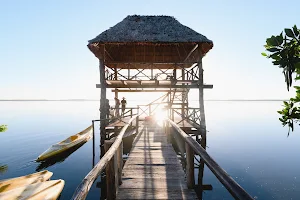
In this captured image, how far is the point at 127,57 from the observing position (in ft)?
47.3

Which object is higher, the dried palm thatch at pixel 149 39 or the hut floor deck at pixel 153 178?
the dried palm thatch at pixel 149 39

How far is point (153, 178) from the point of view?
14.0ft

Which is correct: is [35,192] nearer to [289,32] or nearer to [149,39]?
[289,32]

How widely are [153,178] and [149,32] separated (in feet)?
30.4

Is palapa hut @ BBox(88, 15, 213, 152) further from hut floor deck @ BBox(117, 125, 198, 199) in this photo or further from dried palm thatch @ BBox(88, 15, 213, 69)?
hut floor deck @ BBox(117, 125, 198, 199)

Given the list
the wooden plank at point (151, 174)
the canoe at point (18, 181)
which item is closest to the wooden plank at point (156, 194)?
the wooden plank at point (151, 174)

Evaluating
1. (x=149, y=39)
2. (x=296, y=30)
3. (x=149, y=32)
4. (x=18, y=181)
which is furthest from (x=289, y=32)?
(x=149, y=32)

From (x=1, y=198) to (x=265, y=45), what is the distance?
25.1 feet

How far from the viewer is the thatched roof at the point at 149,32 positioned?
10.1 metres

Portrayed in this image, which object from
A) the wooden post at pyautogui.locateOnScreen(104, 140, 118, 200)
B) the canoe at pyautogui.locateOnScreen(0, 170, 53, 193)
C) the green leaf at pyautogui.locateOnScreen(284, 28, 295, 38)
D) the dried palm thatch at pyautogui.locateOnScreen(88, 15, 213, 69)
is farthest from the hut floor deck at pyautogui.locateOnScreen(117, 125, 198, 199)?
the dried palm thatch at pyautogui.locateOnScreen(88, 15, 213, 69)

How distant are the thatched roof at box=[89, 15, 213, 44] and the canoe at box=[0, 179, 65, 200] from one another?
300 inches

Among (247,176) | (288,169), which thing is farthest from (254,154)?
(247,176)

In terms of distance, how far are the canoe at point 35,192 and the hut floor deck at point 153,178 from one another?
10.4ft

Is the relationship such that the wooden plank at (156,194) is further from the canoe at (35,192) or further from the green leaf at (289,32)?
the canoe at (35,192)
